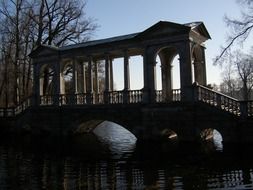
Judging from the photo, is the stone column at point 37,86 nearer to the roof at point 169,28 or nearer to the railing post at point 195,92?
the roof at point 169,28

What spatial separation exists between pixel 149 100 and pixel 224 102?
14.2ft

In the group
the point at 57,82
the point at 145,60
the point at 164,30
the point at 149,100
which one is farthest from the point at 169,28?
the point at 57,82

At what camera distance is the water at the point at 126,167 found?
415 inches

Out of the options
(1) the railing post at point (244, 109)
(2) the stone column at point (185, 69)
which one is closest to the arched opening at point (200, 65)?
(2) the stone column at point (185, 69)

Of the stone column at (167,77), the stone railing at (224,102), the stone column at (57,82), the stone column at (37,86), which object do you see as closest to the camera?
the stone railing at (224,102)

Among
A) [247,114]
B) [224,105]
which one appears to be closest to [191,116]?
[224,105]

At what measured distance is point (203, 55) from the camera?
20.7 meters

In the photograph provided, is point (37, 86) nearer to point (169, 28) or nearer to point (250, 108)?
point (169, 28)

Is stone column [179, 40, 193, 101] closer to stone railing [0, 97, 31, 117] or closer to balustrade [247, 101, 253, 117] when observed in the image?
balustrade [247, 101, 253, 117]

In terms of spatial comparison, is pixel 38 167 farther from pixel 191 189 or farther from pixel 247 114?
pixel 247 114

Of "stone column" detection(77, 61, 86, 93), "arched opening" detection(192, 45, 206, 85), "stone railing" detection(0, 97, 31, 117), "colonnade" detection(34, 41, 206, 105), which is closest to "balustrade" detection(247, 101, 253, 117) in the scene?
"colonnade" detection(34, 41, 206, 105)

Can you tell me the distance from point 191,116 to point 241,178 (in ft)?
23.5

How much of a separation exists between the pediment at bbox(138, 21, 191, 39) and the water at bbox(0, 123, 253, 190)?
19.9 feet

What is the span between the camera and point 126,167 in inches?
523
